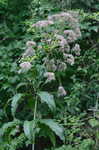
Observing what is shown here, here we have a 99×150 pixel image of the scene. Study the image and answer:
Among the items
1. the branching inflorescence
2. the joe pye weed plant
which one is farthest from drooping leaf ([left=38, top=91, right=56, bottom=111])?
the branching inflorescence

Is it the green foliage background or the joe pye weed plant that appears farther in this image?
the green foliage background

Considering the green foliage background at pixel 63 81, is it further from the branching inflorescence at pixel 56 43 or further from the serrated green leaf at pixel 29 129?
the branching inflorescence at pixel 56 43

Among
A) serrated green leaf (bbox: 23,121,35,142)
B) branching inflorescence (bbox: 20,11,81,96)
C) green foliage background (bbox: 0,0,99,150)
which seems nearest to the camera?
serrated green leaf (bbox: 23,121,35,142)

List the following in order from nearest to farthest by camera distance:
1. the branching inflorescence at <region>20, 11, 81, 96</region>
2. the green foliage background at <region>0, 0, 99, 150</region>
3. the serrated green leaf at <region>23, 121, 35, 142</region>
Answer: the serrated green leaf at <region>23, 121, 35, 142</region> < the branching inflorescence at <region>20, 11, 81, 96</region> < the green foliage background at <region>0, 0, 99, 150</region>

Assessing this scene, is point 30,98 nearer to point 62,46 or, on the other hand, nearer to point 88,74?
point 62,46

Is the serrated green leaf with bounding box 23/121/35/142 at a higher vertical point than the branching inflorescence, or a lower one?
lower

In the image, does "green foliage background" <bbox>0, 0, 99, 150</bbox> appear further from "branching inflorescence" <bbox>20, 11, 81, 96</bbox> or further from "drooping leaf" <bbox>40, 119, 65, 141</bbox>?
"branching inflorescence" <bbox>20, 11, 81, 96</bbox>

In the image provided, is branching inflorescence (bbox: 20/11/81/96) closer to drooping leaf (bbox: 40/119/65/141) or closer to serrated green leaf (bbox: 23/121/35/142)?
drooping leaf (bbox: 40/119/65/141)

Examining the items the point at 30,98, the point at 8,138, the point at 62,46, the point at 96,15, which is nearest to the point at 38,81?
the point at 30,98

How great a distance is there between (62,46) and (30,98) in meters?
0.58

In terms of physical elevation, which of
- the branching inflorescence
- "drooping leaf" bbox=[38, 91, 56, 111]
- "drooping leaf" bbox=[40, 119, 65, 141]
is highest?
the branching inflorescence

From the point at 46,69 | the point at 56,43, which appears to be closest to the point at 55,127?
the point at 46,69

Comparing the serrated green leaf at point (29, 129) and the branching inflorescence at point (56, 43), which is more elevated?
the branching inflorescence at point (56, 43)

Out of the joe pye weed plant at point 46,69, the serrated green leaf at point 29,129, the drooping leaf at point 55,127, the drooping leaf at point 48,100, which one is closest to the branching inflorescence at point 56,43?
the joe pye weed plant at point 46,69
